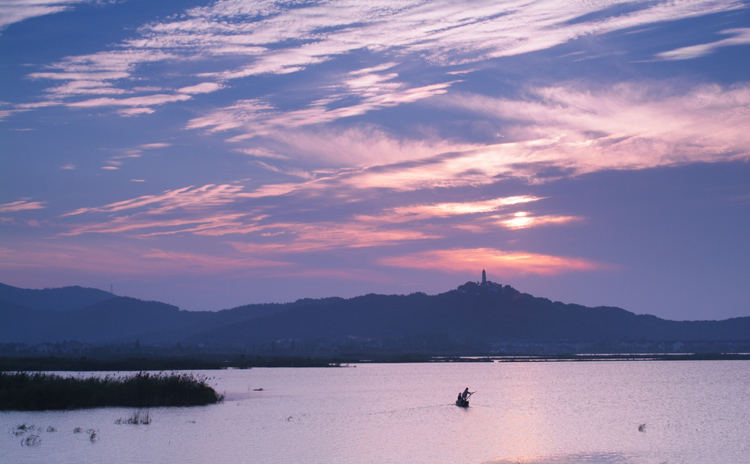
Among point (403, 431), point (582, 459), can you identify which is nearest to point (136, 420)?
point (403, 431)

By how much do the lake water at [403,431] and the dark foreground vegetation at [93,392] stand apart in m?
1.18

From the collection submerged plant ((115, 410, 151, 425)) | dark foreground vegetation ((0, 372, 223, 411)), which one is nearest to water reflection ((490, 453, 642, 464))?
submerged plant ((115, 410, 151, 425))

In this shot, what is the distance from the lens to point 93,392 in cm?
6562

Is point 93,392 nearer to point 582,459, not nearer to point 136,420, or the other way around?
point 136,420

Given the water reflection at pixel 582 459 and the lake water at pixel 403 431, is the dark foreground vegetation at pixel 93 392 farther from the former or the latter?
the water reflection at pixel 582 459

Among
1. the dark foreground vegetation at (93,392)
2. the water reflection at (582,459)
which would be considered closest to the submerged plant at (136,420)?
the dark foreground vegetation at (93,392)

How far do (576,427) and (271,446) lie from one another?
2467 cm

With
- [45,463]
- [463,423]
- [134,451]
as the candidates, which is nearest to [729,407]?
[463,423]

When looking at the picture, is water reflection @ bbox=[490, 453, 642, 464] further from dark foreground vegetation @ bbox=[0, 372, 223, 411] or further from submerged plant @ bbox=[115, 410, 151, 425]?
dark foreground vegetation @ bbox=[0, 372, 223, 411]

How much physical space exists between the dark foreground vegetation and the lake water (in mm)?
1183

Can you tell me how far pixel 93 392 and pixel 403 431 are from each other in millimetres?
25747

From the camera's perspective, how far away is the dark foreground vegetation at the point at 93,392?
63.2m

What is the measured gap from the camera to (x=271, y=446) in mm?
49625

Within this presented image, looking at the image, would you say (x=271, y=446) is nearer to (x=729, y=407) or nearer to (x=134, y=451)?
(x=134, y=451)
